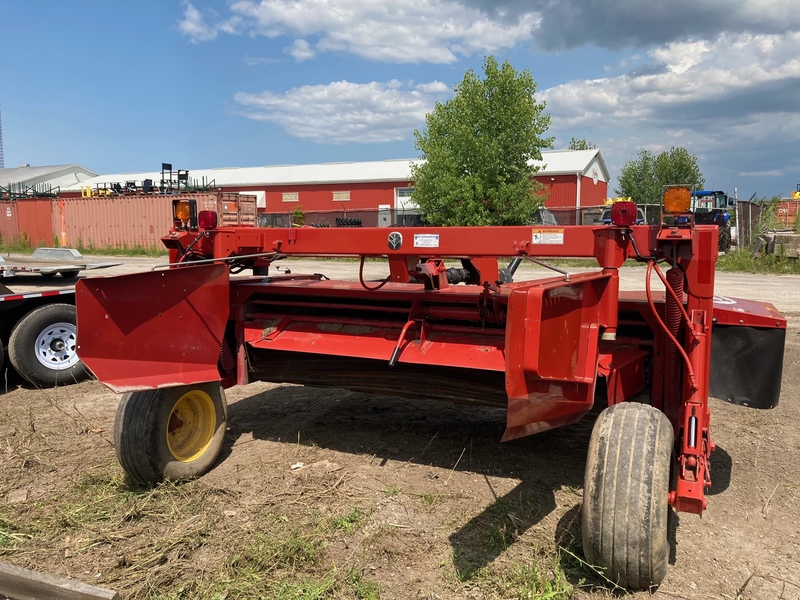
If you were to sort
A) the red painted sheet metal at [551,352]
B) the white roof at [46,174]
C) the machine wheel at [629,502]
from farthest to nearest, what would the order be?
the white roof at [46,174] → the machine wheel at [629,502] → the red painted sheet metal at [551,352]

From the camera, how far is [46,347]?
254 inches

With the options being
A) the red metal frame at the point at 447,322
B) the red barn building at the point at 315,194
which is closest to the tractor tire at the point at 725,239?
the red barn building at the point at 315,194

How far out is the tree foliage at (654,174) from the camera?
47.7 m

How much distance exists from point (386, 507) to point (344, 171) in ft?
116

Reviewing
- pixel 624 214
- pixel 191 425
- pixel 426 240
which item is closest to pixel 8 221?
pixel 191 425

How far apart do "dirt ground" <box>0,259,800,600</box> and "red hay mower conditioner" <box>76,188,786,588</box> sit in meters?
0.37

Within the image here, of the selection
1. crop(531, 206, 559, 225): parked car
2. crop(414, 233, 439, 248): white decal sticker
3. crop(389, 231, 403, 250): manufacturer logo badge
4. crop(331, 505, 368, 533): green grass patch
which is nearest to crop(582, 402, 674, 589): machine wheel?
crop(331, 505, 368, 533): green grass patch

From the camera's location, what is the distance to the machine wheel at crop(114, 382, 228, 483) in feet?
12.4

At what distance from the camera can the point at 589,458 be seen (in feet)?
8.95

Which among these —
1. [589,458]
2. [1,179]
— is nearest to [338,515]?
[589,458]

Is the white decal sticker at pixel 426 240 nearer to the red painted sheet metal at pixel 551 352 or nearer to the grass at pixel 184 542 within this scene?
the red painted sheet metal at pixel 551 352

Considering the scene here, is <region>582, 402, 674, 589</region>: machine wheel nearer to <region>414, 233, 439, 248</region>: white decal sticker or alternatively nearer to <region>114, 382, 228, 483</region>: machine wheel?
<region>414, 233, 439, 248</region>: white decal sticker

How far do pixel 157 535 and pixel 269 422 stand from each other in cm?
185

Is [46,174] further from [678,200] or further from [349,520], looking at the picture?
[678,200]
